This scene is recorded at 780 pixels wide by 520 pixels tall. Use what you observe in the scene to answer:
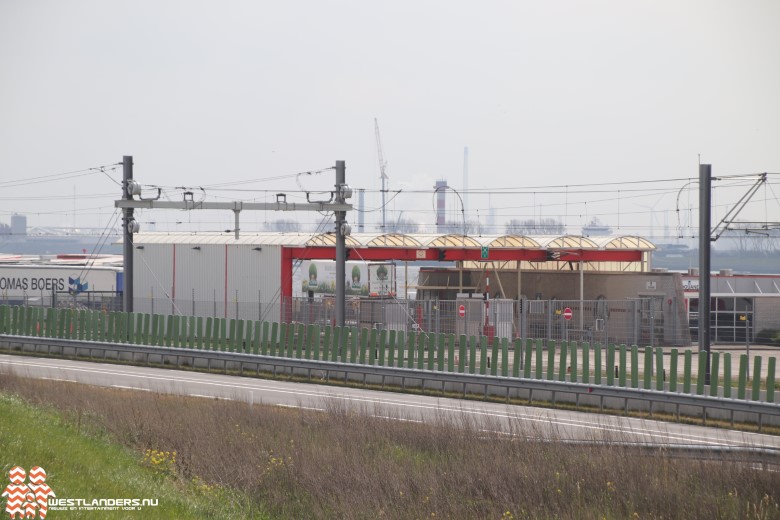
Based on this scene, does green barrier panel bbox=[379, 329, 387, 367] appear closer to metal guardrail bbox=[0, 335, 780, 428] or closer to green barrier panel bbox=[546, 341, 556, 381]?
metal guardrail bbox=[0, 335, 780, 428]

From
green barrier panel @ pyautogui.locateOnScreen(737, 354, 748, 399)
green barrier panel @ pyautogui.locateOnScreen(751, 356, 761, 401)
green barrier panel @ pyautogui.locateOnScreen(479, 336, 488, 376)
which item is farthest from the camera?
green barrier panel @ pyautogui.locateOnScreen(479, 336, 488, 376)

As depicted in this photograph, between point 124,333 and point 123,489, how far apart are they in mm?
22175

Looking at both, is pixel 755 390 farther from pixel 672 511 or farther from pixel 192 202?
pixel 192 202

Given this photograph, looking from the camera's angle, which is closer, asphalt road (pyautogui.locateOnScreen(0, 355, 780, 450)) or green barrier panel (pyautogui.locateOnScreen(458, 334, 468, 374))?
asphalt road (pyautogui.locateOnScreen(0, 355, 780, 450))

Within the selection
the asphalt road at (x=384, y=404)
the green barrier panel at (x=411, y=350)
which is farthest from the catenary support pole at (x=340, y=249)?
the green barrier panel at (x=411, y=350)

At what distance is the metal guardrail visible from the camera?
21.0 metres

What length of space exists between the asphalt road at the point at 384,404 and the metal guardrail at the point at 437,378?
607 millimetres

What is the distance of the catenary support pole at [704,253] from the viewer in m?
25.6

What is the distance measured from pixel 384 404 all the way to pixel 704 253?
972 centimetres

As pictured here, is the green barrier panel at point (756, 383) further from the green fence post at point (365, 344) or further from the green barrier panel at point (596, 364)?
the green fence post at point (365, 344)

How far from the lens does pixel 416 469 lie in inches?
542

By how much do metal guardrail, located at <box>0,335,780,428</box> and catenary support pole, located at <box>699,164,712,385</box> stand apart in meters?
3.87

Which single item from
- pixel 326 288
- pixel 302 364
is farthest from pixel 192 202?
pixel 326 288

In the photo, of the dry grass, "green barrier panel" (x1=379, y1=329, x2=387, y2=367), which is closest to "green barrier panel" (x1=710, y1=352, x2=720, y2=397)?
the dry grass
